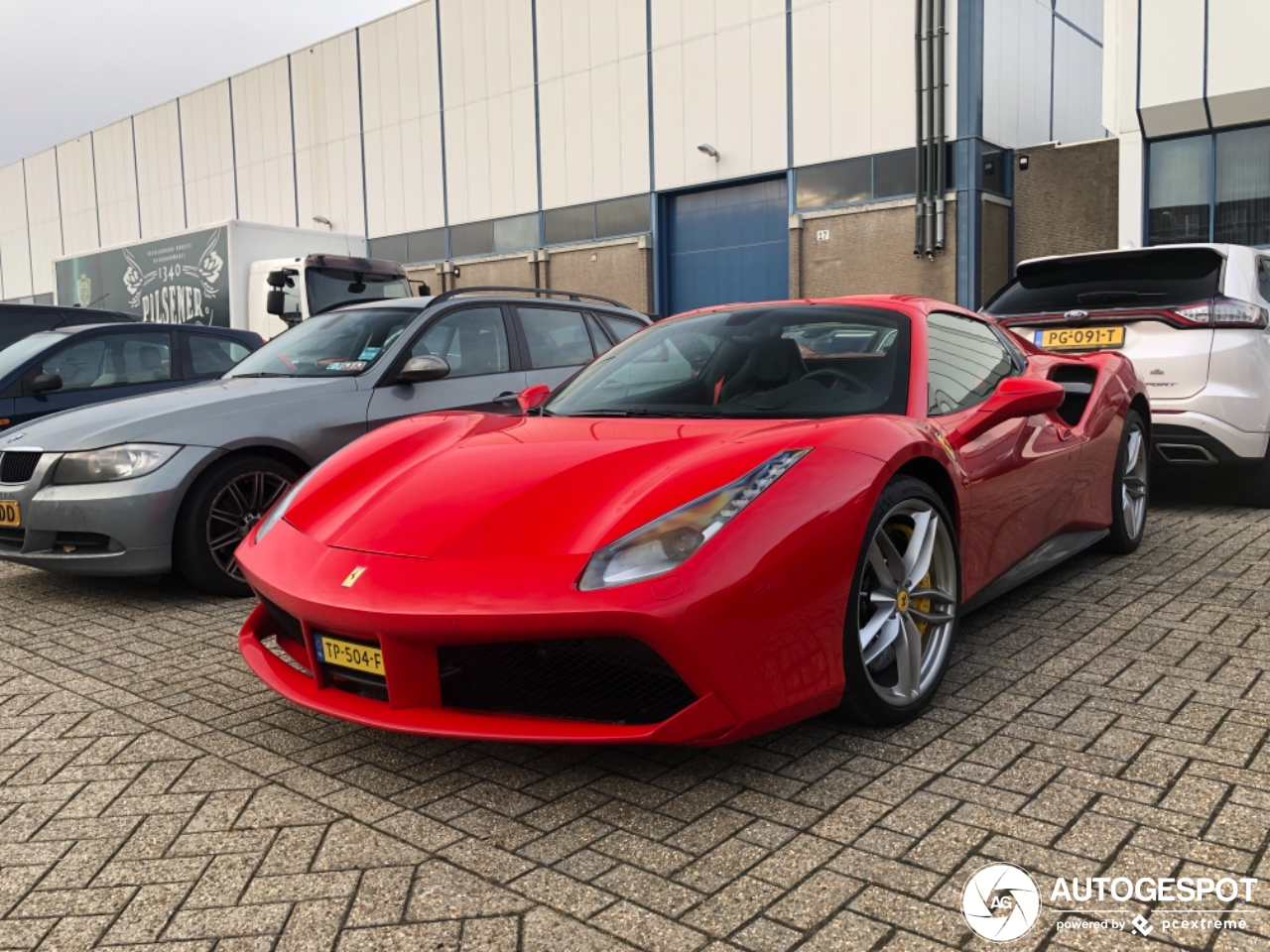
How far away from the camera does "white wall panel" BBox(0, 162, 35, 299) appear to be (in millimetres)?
46562

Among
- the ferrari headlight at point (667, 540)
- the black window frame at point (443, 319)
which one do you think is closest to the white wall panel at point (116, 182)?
the black window frame at point (443, 319)

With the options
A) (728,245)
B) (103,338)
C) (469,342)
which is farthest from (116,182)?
(469,342)

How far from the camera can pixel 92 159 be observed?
4191cm

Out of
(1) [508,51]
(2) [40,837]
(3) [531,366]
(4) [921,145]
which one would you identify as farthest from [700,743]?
(1) [508,51]

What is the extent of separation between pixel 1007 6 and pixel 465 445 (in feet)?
70.0

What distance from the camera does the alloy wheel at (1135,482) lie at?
5.00 meters

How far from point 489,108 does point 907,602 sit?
87.9ft

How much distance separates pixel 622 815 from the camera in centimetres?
246

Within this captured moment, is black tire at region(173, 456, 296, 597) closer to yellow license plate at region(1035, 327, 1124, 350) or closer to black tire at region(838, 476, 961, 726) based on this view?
black tire at region(838, 476, 961, 726)

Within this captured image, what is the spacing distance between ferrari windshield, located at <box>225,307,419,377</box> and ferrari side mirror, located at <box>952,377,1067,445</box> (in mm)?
3382

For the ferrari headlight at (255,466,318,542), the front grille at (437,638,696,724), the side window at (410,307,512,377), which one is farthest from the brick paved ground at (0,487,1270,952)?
the side window at (410,307,512,377)

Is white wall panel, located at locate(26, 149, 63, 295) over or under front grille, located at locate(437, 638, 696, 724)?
over

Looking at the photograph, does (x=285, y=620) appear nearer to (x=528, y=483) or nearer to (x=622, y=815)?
(x=528, y=483)

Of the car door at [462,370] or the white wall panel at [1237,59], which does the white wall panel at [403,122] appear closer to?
the white wall panel at [1237,59]
